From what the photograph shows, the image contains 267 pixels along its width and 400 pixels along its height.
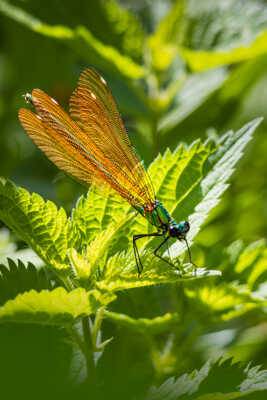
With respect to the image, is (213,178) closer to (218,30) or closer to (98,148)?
(98,148)

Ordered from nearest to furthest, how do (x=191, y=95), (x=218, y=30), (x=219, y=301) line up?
(x=219, y=301)
(x=218, y=30)
(x=191, y=95)

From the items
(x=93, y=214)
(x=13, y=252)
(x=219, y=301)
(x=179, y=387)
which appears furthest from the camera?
(x=13, y=252)

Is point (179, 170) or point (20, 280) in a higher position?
point (179, 170)

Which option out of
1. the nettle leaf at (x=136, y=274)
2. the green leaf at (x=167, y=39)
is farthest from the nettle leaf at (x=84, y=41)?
the nettle leaf at (x=136, y=274)

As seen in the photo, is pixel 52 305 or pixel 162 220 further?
pixel 162 220

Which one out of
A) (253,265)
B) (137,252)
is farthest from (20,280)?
(253,265)

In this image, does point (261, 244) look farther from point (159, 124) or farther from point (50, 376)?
point (159, 124)

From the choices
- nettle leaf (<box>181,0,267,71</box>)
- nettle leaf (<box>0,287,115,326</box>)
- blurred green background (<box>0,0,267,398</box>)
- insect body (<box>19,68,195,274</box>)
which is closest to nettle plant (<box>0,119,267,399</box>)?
nettle leaf (<box>0,287,115,326</box>)

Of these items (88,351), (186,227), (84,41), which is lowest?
(88,351)
